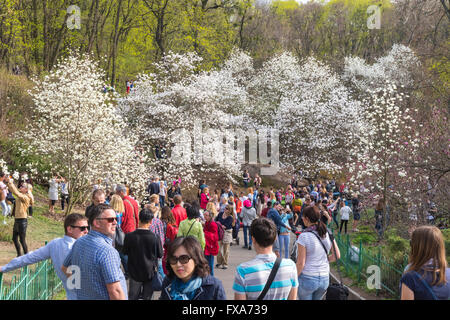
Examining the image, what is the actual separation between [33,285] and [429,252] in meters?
5.72

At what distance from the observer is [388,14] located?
180ft

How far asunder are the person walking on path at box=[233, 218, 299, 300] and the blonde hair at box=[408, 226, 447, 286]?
987 mm

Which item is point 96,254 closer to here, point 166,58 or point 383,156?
point 383,156

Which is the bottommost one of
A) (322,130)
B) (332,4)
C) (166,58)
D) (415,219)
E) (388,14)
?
(415,219)

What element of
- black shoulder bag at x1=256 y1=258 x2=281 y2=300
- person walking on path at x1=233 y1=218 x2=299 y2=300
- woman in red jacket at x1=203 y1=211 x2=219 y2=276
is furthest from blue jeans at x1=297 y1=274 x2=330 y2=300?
woman in red jacket at x1=203 y1=211 x2=219 y2=276

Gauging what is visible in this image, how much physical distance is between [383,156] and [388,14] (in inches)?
1692

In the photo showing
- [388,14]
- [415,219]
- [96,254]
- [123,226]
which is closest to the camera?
[96,254]

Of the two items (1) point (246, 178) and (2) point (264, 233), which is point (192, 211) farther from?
(1) point (246, 178)

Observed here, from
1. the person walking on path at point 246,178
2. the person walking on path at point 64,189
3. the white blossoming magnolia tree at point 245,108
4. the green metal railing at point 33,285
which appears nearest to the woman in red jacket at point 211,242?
the green metal railing at point 33,285

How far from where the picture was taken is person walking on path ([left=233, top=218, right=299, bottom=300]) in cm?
397

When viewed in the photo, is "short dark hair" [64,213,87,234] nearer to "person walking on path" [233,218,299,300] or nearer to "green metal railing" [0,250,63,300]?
"green metal railing" [0,250,63,300]

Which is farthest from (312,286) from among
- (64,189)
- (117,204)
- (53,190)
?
(64,189)

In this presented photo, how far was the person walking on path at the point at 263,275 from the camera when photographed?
13.0 ft
